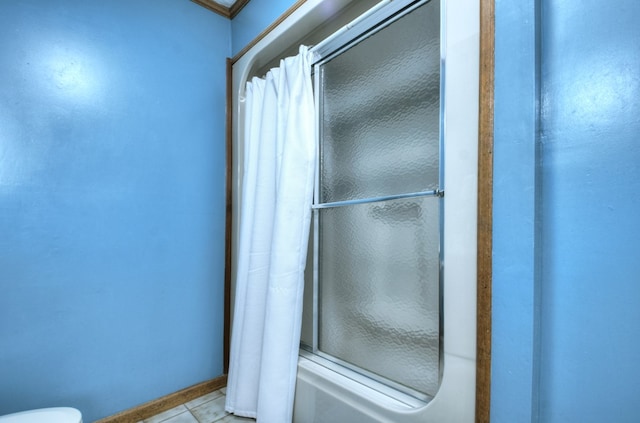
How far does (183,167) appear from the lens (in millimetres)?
1737

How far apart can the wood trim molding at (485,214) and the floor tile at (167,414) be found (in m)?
1.52

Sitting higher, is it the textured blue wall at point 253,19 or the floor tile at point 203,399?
the textured blue wall at point 253,19

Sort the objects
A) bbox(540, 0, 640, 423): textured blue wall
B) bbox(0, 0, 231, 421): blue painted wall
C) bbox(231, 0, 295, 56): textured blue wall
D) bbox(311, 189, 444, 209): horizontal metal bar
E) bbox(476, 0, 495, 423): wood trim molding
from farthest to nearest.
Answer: bbox(231, 0, 295, 56): textured blue wall < bbox(0, 0, 231, 421): blue painted wall < bbox(311, 189, 444, 209): horizontal metal bar < bbox(476, 0, 495, 423): wood trim molding < bbox(540, 0, 640, 423): textured blue wall

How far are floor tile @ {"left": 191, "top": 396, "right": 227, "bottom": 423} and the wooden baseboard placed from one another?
9 centimetres

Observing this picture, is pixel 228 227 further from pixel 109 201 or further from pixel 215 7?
pixel 215 7

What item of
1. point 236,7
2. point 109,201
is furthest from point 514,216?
point 236,7

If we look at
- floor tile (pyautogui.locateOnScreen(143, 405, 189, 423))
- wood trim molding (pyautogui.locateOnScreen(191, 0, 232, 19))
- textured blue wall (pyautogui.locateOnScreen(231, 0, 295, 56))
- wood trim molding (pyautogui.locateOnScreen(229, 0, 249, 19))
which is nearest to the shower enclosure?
textured blue wall (pyautogui.locateOnScreen(231, 0, 295, 56))

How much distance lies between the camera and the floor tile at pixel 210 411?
1553 mm

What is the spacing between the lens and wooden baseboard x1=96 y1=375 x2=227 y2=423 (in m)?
1.50

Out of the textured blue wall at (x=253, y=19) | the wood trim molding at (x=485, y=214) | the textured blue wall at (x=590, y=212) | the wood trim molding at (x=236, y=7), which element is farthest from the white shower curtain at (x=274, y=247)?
the textured blue wall at (x=590, y=212)

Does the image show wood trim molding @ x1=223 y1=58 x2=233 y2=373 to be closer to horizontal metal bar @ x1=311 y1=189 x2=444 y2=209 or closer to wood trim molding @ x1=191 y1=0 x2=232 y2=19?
wood trim molding @ x1=191 y1=0 x2=232 y2=19

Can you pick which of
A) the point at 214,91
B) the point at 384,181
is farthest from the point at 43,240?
the point at 384,181

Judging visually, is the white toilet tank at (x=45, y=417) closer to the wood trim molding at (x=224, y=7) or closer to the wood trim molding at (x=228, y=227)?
the wood trim molding at (x=228, y=227)

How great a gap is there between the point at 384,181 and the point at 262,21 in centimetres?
122
